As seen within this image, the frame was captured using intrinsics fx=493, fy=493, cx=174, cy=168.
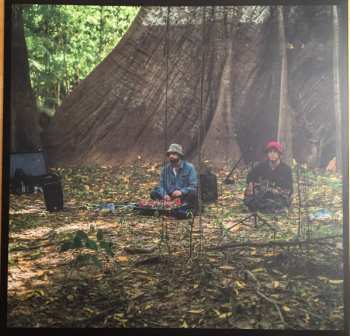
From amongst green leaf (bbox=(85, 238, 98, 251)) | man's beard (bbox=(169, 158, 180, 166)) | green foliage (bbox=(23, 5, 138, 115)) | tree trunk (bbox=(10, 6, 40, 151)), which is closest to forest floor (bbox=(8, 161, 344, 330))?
green leaf (bbox=(85, 238, 98, 251))

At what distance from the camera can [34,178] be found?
3.24 m

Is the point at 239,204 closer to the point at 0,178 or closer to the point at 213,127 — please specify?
the point at 213,127

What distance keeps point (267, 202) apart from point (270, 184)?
120mm

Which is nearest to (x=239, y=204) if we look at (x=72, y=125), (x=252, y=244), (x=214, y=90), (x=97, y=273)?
(x=252, y=244)

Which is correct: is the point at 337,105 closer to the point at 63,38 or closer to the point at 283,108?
the point at 283,108

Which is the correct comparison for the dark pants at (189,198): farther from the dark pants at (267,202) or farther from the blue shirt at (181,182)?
the dark pants at (267,202)

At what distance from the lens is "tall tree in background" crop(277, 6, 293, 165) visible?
3205 millimetres

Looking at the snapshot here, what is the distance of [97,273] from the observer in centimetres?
313

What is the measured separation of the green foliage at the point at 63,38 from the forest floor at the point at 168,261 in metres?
0.59

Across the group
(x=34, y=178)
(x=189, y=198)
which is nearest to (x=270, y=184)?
(x=189, y=198)

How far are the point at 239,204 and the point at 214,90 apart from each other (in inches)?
30.1

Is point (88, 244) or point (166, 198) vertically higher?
point (166, 198)

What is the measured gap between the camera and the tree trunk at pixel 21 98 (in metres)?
3.22

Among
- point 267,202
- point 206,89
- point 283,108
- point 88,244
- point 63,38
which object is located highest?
point 63,38
